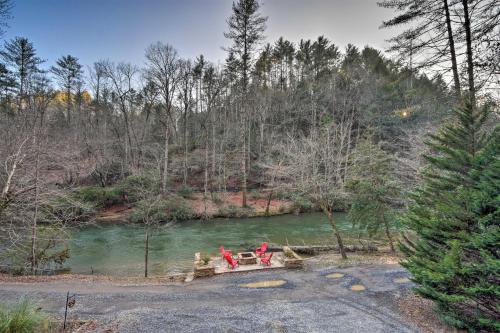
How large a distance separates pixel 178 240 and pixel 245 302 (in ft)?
34.5

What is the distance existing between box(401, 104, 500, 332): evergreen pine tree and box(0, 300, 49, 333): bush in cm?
783

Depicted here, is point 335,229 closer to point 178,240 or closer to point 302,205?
point 178,240

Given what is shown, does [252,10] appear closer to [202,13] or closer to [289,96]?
[202,13]

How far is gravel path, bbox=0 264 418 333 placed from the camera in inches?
245

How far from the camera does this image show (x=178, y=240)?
1706 centimetres

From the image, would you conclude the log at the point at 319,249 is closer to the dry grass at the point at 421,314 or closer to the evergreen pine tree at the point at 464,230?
the dry grass at the point at 421,314

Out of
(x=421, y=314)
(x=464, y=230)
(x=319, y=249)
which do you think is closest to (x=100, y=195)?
(x=319, y=249)

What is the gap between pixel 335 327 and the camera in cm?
607

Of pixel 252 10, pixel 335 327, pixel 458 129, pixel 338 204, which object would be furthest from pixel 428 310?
pixel 252 10

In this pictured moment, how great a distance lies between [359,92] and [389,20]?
888 inches

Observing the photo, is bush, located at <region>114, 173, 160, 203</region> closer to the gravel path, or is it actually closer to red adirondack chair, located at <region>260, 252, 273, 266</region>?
the gravel path

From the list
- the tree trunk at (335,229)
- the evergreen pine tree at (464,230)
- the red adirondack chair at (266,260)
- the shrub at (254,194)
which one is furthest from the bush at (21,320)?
the shrub at (254,194)

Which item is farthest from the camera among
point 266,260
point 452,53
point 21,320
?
point 266,260

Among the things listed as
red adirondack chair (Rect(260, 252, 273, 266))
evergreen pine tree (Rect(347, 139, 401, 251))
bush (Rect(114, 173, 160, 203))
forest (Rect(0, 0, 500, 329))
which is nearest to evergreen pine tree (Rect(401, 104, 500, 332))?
forest (Rect(0, 0, 500, 329))
